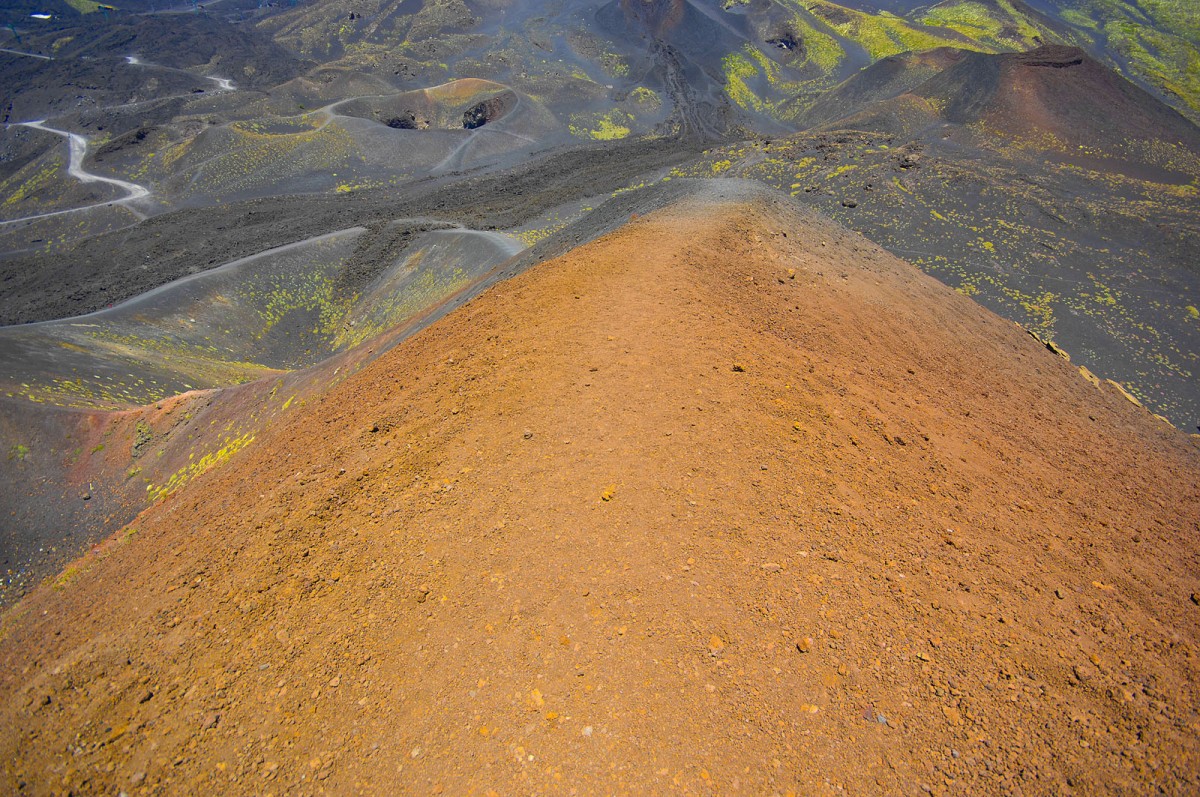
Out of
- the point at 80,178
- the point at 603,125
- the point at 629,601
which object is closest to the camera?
the point at 629,601

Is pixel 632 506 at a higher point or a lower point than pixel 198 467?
higher

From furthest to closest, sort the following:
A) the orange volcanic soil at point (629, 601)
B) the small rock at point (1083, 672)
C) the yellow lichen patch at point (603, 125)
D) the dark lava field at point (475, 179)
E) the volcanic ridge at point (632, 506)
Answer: the yellow lichen patch at point (603, 125), the dark lava field at point (475, 179), the small rock at point (1083, 672), the volcanic ridge at point (632, 506), the orange volcanic soil at point (629, 601)

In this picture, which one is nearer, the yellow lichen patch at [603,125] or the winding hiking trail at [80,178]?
the winding hiking trail at [80,178]

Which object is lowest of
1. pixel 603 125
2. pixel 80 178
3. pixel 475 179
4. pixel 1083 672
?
pixel 80 178

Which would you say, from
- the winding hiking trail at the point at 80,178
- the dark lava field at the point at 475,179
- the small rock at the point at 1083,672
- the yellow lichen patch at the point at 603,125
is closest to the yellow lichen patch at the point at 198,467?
the dark lava field at the point at 475,179

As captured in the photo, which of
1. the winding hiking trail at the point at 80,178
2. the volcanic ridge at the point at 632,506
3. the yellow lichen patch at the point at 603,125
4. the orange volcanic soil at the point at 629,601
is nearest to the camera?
the orange volcanic soil at the point at 629,601

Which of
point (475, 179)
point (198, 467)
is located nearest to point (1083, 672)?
point (198, 467)

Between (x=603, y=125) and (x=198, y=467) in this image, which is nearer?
(x=198, y=467)

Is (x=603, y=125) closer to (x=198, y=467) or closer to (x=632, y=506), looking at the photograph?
(x=198, y=467)

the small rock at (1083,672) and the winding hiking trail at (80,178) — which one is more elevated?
the small rock at (1083,672)

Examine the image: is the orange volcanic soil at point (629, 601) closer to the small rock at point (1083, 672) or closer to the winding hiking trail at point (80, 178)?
the small rock at point (1083, 672)
